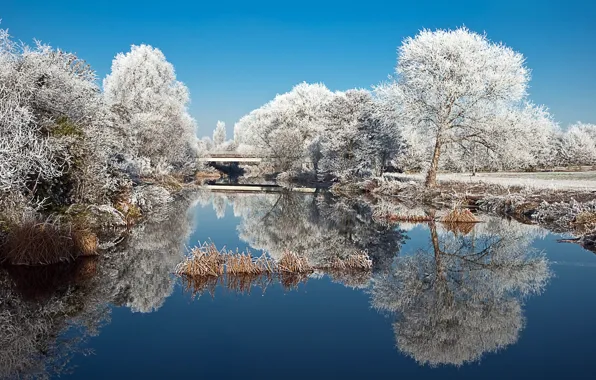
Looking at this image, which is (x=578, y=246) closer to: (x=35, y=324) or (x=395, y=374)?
(x=395, y=374)

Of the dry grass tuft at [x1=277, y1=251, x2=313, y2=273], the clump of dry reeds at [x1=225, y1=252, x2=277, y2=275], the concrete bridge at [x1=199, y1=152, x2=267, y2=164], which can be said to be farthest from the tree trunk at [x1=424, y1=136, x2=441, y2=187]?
the concrete bridge at [x1=199, y1=152, x2=267, y2=164]

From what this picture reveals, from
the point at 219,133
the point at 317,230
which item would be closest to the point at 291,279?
the point at 317,230

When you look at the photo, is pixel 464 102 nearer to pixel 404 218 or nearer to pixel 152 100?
pixel 404 218

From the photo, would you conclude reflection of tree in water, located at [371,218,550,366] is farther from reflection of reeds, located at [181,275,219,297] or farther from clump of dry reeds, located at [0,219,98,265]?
clump of dry reeds, located at [0,219,98,265]

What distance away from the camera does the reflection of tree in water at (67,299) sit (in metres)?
8.62

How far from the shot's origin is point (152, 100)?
48.9 m

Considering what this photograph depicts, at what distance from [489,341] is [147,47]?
5125cm

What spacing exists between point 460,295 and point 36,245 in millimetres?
11602

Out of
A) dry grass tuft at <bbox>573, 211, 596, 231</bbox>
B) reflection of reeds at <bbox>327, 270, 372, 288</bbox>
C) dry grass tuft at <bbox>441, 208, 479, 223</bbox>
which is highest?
dry grass tuft at <bbox>573, 211, 596, 231</bbox>

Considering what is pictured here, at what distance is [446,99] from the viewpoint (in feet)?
116

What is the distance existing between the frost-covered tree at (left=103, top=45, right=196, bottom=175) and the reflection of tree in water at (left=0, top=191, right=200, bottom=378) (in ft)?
90.5

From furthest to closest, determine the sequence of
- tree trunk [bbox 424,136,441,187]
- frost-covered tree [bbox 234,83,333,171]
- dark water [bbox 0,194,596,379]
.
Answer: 1. frost-covered tree [bbox 234,83,333,171]
2. tree trunk [bbox 424,136,441,187]
3. dark water [bbox 0,194,596,379]

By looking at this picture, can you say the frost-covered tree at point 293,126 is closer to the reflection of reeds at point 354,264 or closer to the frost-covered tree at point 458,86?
the frost-covered tree at point 458,86

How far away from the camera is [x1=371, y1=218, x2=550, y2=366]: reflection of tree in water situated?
938 centimetres
